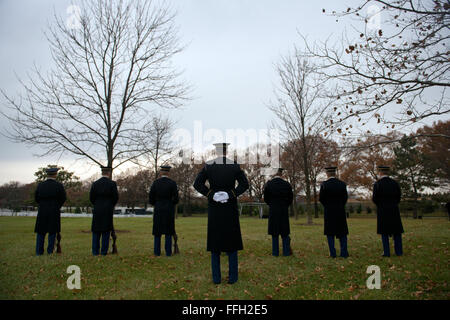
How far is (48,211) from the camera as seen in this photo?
8.82m

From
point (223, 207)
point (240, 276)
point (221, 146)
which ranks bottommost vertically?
point (240, 276)

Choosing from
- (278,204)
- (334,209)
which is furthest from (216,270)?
(334,209)

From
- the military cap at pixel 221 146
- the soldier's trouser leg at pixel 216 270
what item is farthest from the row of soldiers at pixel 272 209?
the soldier's trouser leg at pixel 216 270

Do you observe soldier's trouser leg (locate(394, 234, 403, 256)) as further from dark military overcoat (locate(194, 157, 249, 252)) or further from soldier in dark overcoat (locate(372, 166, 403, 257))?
dark military overcoat (locate(194, 157, 249, 252))

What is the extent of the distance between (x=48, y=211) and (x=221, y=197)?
246 inches

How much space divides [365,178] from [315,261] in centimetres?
3625

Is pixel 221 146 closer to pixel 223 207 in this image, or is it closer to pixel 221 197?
pixel 221 197

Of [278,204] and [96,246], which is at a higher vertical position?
[278,204]

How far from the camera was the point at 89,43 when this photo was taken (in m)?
15.1

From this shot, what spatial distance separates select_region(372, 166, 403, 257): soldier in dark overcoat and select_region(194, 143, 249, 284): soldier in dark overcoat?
4388 mm

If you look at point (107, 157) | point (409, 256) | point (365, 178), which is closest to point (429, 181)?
point (365, 178)

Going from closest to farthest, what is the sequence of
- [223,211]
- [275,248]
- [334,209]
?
[223,211]
[334,209]
[275,248]

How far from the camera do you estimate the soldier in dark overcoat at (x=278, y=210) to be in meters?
8.49
